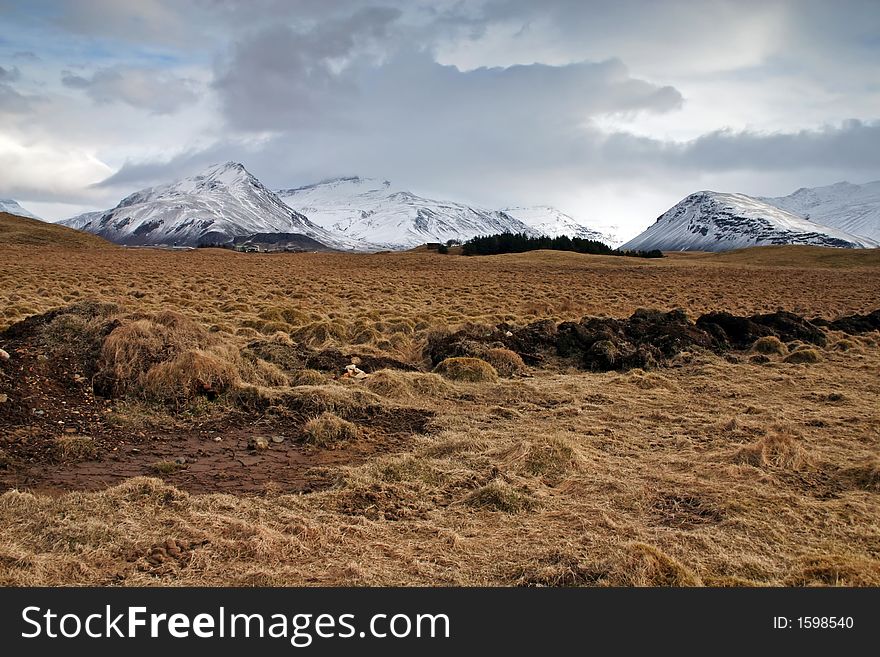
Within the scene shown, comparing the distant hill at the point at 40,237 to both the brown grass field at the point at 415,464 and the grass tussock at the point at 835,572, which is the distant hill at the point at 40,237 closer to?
the brown grass field at the point at 415,464

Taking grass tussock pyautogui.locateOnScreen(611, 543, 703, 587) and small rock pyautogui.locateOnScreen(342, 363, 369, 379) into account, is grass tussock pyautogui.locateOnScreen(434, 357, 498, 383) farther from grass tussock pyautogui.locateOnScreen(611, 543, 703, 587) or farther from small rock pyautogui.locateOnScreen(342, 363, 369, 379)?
grass tussock pyautogui.locateOnScreen(611, 543, 703, 587)

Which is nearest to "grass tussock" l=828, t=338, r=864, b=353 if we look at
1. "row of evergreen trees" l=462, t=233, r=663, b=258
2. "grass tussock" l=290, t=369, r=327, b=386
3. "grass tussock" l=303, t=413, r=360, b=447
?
"grass tussock" l=290, t=369, r=327, b=386

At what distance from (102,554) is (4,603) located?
0.83 meters

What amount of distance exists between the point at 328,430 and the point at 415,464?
1690mm

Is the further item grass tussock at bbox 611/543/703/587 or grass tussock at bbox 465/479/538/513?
grass tussock at bbox 465/479/538/513

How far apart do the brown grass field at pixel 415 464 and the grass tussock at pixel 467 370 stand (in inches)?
1.6

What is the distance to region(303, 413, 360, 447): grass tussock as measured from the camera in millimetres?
8500

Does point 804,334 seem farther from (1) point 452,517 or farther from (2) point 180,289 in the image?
(2) point 180,289

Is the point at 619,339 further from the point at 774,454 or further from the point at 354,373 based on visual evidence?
the point at 774,454

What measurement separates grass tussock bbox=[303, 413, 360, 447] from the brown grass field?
1.2 inches

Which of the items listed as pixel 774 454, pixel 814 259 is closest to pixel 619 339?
pixel 774 454

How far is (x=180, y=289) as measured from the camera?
96.9ft

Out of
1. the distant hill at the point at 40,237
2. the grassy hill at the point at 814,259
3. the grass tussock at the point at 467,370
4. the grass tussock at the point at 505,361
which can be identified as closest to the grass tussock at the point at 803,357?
the grass tussock at the point at 505,361

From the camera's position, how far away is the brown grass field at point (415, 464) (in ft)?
16.5
